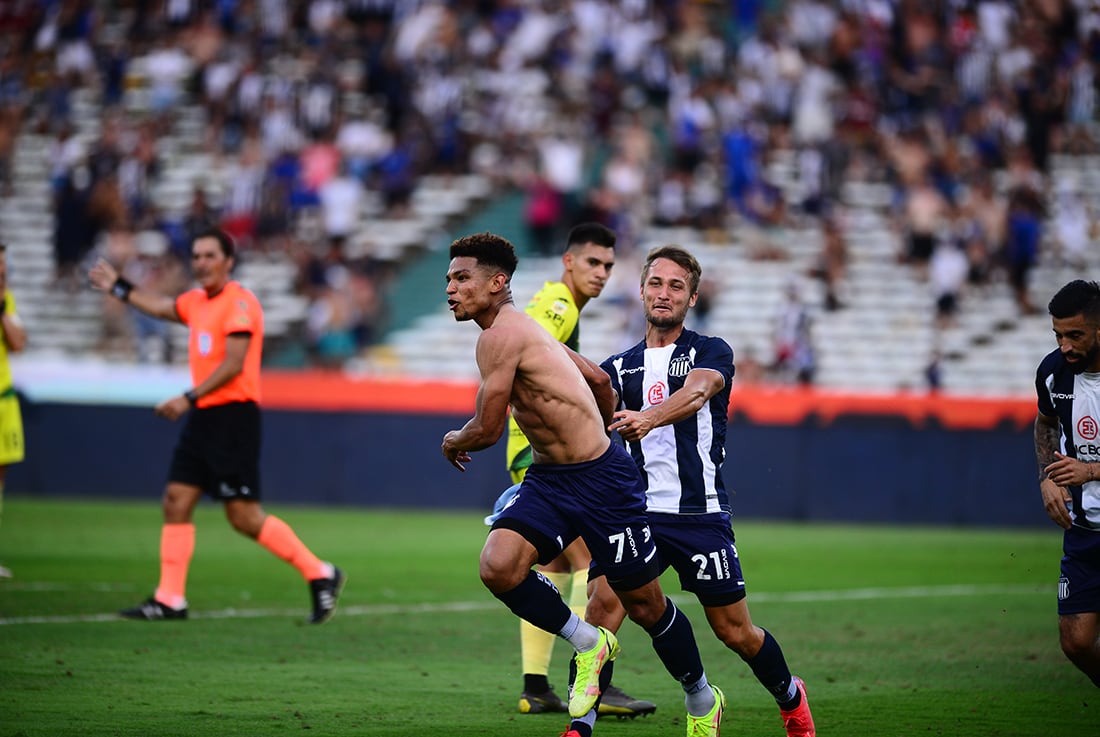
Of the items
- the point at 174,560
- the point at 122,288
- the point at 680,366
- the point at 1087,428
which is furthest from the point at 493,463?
the point at 1087,428

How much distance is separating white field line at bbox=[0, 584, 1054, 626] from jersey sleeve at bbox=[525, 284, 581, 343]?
12.3 feet

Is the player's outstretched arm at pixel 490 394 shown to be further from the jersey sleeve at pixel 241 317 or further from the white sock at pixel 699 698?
the jersey sleeve at pixel 241 317

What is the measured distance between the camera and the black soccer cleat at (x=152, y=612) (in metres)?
11.1

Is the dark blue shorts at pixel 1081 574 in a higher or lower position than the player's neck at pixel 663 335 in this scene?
lower

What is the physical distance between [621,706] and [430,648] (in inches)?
97.5

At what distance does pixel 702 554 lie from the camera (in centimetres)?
721

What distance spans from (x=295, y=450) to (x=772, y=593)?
992 cm

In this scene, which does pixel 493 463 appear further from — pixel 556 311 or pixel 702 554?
pixel 702 554

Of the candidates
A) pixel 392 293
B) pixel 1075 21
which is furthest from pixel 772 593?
pixel 1075 21

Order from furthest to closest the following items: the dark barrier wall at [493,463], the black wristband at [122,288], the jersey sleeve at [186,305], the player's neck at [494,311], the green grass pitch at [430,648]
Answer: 1. the dark barrier wall at [493,463]
2. the black wristband at [122,288]
3. the jersey sleeve at [186,305]
4. the green grass pitch at [430,648]
5. the player's neck at [494,311]

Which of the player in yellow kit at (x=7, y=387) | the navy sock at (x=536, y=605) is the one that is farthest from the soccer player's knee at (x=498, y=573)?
the player in yellow kit at (x=7, y=387)

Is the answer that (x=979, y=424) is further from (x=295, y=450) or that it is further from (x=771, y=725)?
(x=771, y=725)

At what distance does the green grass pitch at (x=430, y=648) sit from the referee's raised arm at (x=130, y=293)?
2.26 m

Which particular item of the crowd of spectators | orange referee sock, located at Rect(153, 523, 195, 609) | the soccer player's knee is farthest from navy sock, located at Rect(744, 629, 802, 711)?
the crowd of spectators
